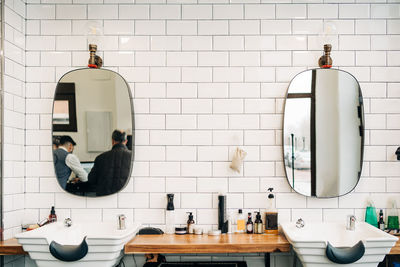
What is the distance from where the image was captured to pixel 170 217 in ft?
8.41

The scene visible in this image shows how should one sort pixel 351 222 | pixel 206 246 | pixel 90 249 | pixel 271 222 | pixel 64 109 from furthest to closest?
pixel 64 109
pixel 271 222
pixel 351 222
pixel 206 246
pixel 90 249

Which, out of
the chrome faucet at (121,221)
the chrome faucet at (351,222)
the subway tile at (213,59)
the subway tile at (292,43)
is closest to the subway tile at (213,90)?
the subway tile at (213,59)

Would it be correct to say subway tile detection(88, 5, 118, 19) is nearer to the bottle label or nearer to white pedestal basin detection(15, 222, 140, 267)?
white pedestal basin detection(15, 222, 140, 267)

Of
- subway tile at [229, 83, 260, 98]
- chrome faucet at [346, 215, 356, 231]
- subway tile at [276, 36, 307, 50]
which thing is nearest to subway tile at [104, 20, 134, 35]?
subway tile at [229, 83, 260, 98]

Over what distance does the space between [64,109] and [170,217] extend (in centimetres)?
103

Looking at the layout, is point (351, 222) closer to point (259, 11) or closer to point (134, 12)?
point (259, 11)

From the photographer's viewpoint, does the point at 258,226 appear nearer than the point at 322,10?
Yes

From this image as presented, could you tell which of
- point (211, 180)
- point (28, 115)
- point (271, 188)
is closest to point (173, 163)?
point (211, 180)

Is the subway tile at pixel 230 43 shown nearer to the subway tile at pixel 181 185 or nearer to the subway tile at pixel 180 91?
the subway tile at pixel 180 91

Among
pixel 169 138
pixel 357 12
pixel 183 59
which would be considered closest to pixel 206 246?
pixel 169 138

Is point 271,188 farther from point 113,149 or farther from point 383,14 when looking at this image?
point 383,14

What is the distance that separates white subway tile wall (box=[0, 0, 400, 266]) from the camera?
262 cm

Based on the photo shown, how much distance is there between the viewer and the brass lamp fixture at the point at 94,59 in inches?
101

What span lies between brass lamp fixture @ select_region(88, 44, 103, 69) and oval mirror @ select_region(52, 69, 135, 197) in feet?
0.13
